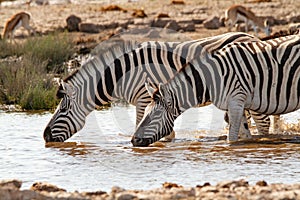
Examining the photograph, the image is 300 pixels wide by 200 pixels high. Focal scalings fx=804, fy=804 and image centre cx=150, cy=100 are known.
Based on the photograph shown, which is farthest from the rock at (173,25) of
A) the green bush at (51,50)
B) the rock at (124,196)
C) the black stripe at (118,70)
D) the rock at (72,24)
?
the rock at (124,196)

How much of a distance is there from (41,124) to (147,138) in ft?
8.19

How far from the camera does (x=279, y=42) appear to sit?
952cm

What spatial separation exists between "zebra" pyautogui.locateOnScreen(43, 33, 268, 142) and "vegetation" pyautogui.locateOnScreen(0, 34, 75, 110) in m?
2.84

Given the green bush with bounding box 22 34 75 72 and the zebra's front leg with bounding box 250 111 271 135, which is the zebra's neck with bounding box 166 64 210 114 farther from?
the green bush with bounding box 22 34 75 72

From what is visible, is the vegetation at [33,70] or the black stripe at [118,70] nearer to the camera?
the black stripe at [118,70]

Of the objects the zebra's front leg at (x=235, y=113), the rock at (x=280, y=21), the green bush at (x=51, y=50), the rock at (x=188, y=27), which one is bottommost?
the zebra's front leg at (x=235, y=113)

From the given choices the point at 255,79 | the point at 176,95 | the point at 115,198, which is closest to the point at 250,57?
the point at 255,79

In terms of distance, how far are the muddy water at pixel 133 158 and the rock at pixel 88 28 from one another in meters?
11.5

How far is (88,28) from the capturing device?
74.6 ft

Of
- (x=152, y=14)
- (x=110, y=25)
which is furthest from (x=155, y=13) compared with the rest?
(x=110, y=25)

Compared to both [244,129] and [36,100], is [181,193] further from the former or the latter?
[36,100]

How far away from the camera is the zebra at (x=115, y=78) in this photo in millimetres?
9781

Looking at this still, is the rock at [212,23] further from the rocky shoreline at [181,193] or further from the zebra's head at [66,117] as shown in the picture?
the rocky shoreline at [181,193]

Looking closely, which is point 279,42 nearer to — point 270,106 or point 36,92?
point 270,106
